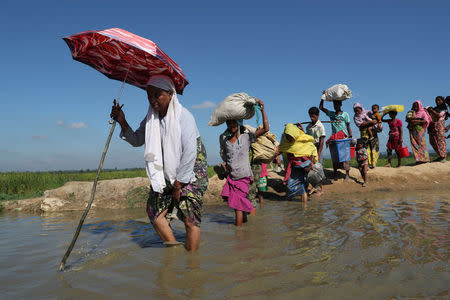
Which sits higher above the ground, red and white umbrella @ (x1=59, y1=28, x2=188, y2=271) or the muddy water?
red and white umbrella @ (x1=59, y1=28, x2=188, y2=271)

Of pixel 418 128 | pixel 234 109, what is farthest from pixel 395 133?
pixel 234 109

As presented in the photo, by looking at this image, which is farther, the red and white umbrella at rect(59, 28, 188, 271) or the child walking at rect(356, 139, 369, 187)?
the child walking at rect(356, 139, 369, 187)

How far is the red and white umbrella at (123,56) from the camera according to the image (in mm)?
2811

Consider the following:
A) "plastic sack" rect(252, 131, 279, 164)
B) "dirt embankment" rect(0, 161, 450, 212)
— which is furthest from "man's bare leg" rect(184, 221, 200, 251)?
"dirt embankment" rect(0, 161, 450, 212)

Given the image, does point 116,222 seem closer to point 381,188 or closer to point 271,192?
point 271,192

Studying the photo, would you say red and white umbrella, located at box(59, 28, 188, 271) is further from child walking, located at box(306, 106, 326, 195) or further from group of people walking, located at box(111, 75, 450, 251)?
child walking, located at box(306, 106, 326, 195)

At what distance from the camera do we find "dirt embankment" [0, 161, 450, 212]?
6551 mm

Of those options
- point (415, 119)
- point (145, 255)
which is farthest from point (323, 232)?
point (415, 119)

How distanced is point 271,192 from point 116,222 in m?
3.99

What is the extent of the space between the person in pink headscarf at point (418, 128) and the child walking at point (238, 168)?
7.24 m

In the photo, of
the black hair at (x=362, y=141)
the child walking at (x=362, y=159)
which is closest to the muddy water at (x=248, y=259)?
the child walking at (x=362, y=159)

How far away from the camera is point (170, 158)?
9.93ft

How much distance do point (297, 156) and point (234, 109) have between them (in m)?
2.37

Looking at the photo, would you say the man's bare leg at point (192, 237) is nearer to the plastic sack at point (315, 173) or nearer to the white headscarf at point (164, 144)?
the white headscarf at point (164, 144)
